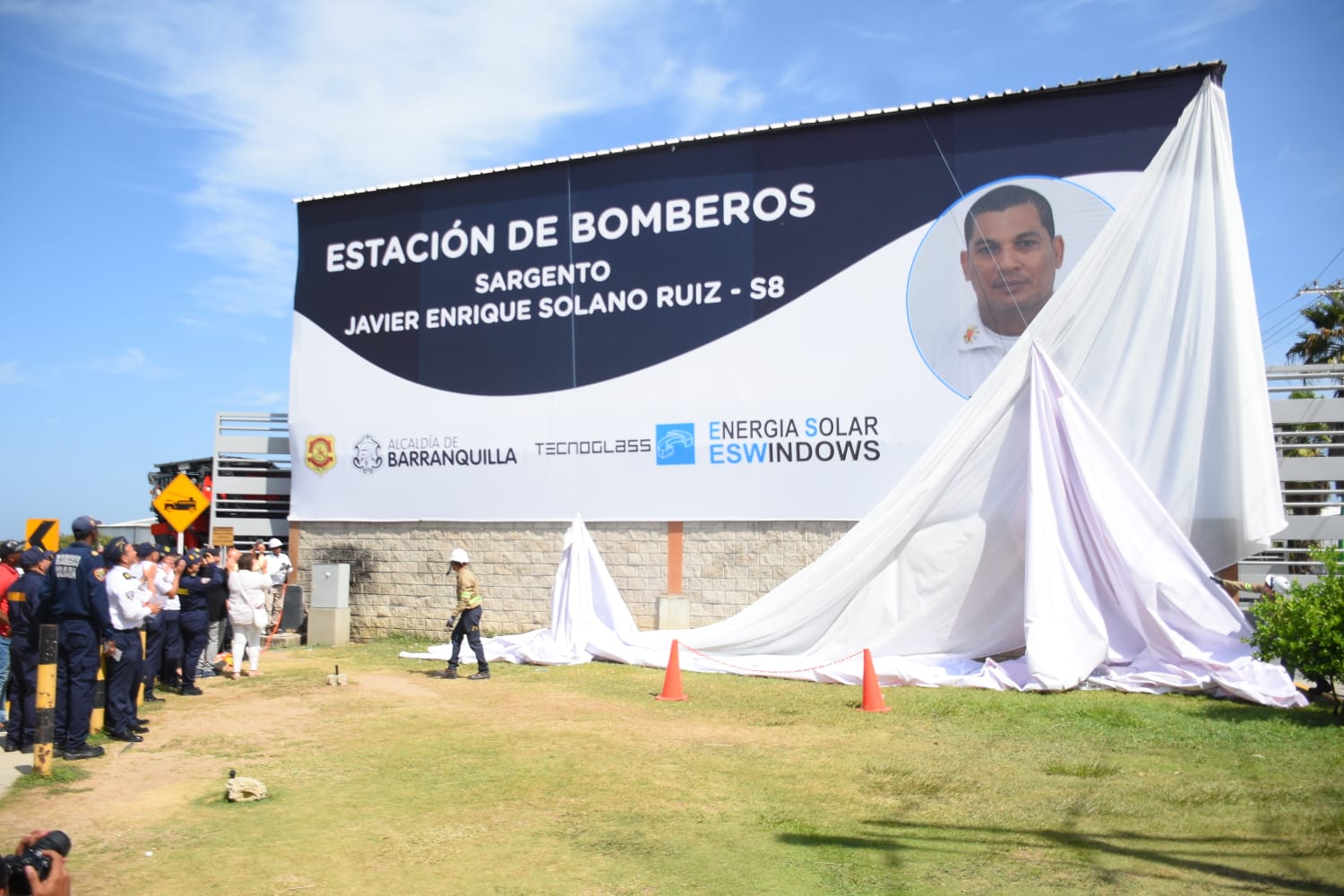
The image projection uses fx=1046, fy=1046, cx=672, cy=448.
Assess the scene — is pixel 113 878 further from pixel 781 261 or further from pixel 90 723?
pixel 781 261

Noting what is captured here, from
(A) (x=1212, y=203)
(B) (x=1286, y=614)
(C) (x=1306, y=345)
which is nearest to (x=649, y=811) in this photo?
(B) (x=1286, y=614)

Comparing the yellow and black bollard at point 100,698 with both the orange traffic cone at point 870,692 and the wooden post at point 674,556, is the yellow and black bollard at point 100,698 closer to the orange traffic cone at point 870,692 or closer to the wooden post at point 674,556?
the orange traffic cone at point 870,692

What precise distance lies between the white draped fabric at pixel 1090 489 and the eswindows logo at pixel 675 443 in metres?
3.67

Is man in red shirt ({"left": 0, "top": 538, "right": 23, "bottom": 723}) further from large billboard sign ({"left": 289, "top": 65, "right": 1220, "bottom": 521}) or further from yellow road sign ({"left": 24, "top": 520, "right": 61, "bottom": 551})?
large billboard sign ({"left": 289, "top": 65, "right": 1220, "bottom": 521})

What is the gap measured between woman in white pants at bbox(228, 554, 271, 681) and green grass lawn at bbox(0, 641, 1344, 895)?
6.52 feet

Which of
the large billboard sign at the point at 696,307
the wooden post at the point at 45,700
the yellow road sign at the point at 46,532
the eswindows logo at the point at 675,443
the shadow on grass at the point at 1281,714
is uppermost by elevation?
the large billboard sign at the point at 696,307

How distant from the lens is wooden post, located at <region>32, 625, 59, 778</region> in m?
8.27

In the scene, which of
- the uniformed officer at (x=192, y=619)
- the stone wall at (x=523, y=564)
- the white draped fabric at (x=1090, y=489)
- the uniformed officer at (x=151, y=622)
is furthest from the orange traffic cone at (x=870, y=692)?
the uniformed officer at (x=192, y=619)

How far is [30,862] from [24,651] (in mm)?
6470

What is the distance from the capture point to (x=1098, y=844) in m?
6.17

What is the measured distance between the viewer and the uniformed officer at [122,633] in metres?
9.77

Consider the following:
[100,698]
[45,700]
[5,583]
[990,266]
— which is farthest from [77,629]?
[990,266]

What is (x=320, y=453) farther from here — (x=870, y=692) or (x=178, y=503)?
(x=870, y=692)

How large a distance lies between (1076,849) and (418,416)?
50.2 ft
